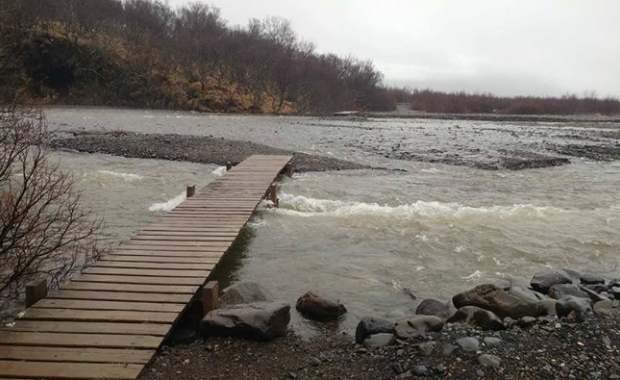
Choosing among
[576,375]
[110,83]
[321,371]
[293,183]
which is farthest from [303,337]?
[110,83]

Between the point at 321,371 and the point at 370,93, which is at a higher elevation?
the point at 370,93

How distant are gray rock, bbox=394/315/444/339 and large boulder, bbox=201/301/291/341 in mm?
1534

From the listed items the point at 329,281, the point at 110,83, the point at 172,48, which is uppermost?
the point at 172,48

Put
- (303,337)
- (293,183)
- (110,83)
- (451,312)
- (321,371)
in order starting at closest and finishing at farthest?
→ (321,371)
(303,337)
(451,312)
(293,183)
(110,83)

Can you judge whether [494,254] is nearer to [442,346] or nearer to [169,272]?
[442,346]

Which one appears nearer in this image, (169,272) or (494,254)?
(169,272)

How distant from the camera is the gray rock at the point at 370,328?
6.37 metres

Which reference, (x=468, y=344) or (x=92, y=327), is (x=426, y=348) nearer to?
(x=468, y=344)

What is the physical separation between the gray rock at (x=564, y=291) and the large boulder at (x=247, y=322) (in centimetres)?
465

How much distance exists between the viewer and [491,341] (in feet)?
19.4

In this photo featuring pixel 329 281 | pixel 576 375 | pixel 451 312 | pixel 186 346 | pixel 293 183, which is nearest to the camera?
pixel 576 375

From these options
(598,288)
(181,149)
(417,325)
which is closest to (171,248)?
(417,325)

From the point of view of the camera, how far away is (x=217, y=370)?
5387 mm

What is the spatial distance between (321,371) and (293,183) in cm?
1238
